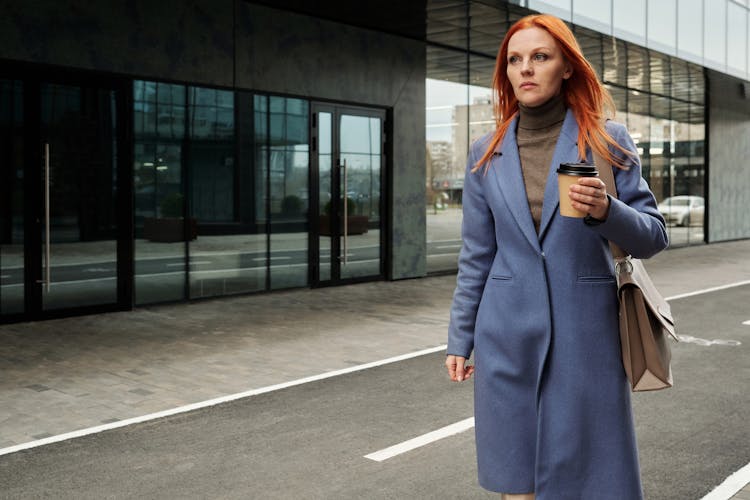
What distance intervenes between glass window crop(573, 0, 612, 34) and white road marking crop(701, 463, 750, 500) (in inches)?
448

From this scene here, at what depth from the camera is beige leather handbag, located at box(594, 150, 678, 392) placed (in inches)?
94.6

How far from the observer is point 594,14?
49.6 feet

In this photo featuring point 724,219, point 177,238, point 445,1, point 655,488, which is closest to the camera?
point 655,488

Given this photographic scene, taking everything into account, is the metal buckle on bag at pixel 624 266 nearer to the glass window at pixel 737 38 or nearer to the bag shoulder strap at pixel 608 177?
the bag shoulder strap at pixel 608 177

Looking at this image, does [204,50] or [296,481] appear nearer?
[296,481]

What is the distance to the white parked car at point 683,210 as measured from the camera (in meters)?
24.4

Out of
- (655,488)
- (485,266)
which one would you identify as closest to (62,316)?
(655,488)

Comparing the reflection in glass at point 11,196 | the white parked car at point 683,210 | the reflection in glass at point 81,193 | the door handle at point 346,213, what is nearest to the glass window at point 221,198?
the reflection in glass at point 81,193

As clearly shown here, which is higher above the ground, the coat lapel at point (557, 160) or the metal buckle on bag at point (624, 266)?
the coat lapel at point (557, 160)

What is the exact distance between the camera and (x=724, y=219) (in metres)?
26.7

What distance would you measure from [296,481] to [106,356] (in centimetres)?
420

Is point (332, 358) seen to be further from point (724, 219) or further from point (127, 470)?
point (724, 219)

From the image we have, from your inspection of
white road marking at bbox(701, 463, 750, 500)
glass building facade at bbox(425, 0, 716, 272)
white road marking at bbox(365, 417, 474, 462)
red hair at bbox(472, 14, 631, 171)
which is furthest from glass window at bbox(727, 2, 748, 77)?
red hair at bbox(472, 14, 631, 171)

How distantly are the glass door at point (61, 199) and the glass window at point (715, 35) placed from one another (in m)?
14.7
